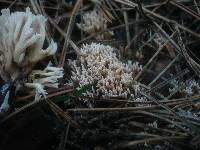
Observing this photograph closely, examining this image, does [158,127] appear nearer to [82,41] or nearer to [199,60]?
[199,60]

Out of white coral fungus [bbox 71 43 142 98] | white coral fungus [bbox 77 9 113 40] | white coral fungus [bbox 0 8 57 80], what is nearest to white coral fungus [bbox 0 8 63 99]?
white coral fungus [bbox 0 8 57 80]

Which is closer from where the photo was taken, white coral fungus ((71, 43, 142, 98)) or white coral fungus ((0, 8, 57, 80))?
white coral fungus ((0, 8, 57, 80))

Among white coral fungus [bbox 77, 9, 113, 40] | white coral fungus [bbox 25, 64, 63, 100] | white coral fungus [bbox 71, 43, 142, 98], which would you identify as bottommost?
white coral fungus [bbox 25, 64, 63, 100]

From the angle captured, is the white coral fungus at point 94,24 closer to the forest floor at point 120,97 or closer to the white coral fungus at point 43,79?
the forest floor at point 120,97

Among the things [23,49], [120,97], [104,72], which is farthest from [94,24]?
[23,49]

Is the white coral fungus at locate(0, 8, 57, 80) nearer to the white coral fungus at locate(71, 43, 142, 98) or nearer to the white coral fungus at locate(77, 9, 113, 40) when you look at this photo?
the white coral fungus at locate(71, 43, 142, 98)

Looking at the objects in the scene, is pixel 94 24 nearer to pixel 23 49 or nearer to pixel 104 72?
pixel 104 72
